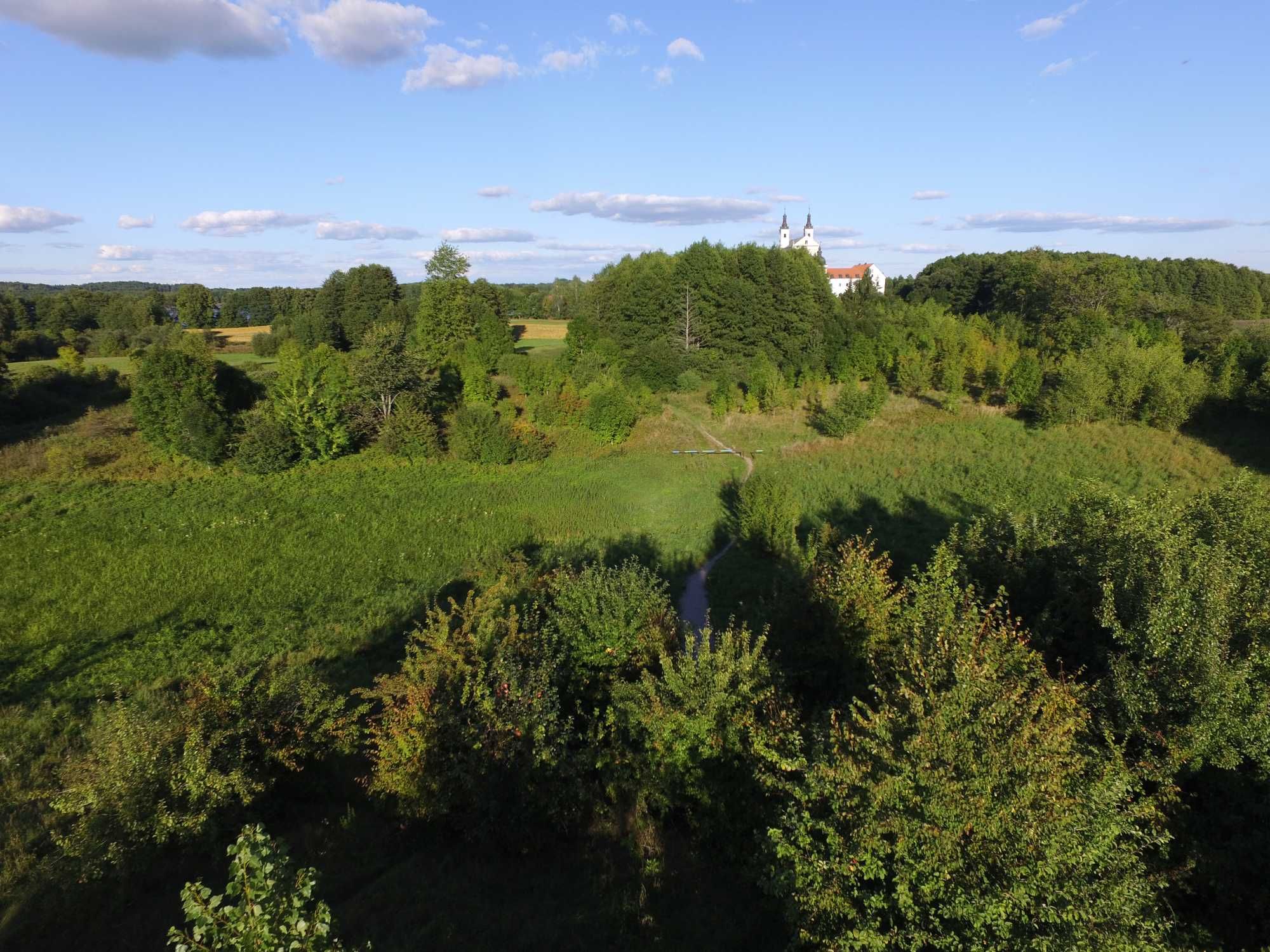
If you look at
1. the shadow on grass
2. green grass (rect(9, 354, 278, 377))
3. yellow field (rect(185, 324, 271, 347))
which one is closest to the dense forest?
the shadow on grass

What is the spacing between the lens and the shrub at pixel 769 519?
19.9 m

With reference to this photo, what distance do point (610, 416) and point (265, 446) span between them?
16440 mm

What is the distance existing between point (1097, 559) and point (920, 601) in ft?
12.6

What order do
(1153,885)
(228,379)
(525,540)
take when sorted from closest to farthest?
(1153,885) → (525,540) → (228,379)

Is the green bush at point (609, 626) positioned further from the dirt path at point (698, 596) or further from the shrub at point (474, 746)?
the dirt path at point (698, 596)

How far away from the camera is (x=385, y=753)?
28.2 feet

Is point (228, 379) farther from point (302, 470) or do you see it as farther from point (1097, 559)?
point (1097, 559)

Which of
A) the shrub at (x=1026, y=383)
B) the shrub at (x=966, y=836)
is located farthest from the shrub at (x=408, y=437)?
the shrub at (x=1026, y=383)

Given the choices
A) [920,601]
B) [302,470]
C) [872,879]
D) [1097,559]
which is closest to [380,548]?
[302,470]

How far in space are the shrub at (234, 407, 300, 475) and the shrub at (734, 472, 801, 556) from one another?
2037cm

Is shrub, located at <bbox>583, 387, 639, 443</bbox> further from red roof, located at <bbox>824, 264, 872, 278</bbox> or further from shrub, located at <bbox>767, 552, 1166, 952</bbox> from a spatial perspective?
red roof, located at <bbox>824, 264, 872, 278</bbox>

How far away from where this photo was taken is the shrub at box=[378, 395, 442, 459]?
98.8 ft

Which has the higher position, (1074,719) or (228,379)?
(228,379)

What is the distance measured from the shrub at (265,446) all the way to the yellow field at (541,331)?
36.6 m
